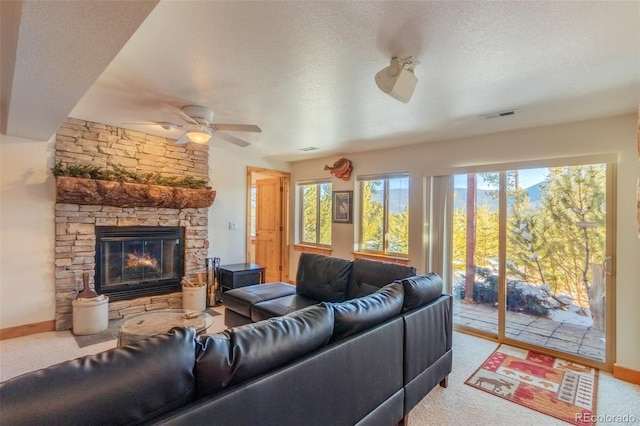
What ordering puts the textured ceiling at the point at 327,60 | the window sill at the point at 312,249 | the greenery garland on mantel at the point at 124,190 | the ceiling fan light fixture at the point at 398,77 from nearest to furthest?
the textured ceiling at the point at 327,60 → the ceiling fan light fixture at the point at 398,77 → the greenery garland on mantel at the point at 124,190 → the window sill at the point at 312,249

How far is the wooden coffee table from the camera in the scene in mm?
→ 2324

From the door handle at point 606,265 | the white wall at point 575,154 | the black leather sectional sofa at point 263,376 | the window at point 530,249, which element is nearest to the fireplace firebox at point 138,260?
the white wall at point 575,154

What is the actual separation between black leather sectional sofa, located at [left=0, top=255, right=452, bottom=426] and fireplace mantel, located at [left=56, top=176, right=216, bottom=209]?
3.19 meters

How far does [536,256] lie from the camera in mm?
3393

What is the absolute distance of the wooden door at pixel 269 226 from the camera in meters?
6.16

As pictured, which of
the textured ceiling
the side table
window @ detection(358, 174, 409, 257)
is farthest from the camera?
window @ detection(358, 174, 409, 257)

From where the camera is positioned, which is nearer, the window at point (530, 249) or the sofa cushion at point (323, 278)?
the window at point (530, 249)

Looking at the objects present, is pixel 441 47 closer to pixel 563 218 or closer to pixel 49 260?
pixel 563 218

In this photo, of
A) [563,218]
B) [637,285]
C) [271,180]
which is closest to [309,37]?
[563,218]

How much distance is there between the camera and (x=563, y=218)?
10.6 feet

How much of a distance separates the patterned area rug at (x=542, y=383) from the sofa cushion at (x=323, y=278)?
139 cm

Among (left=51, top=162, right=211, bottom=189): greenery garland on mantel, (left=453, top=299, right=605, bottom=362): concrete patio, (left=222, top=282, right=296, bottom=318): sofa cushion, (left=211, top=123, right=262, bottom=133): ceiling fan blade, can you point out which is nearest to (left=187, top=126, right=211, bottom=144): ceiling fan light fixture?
(left=211, top=123, right=262, bottom=133): ceiling fan blade

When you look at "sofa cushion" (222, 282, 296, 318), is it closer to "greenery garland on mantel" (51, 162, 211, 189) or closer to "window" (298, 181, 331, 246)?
"greenery garland on mantel" (51, 162, 211, 189)

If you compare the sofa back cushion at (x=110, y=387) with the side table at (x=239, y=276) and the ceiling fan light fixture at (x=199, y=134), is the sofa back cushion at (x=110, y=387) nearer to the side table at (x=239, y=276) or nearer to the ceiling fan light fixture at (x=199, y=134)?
the ceiling fan light fixture at (x=199, y=134)
